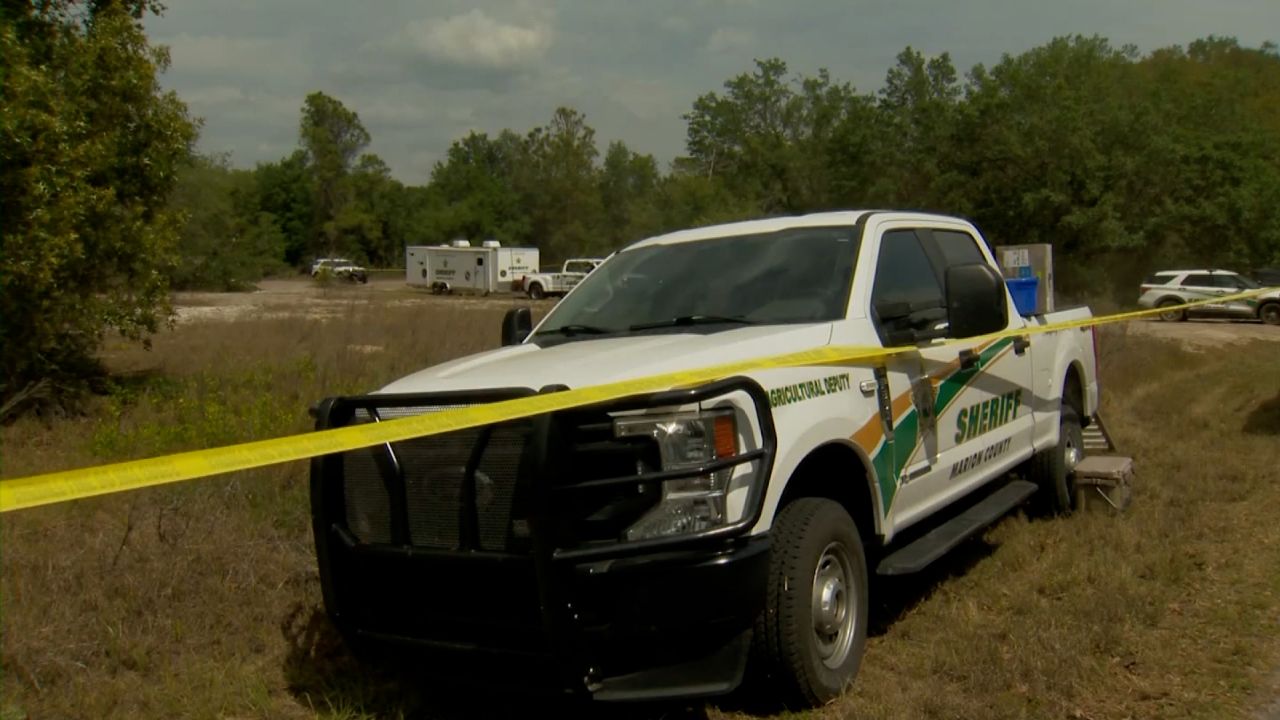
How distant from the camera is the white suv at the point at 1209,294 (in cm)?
3181

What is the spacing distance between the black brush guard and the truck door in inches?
58.2

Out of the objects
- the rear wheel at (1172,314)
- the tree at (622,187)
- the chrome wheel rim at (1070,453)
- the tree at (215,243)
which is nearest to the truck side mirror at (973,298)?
the chrome wheel rim at (1070,453)

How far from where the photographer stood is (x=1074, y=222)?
126 ft

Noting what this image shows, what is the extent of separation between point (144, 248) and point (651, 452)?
7988mm

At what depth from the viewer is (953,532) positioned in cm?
546

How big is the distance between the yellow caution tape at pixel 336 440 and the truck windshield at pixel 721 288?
45 cm

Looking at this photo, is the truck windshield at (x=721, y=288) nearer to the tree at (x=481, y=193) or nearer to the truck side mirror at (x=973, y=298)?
the truck side mirror at (x=973, y=298)

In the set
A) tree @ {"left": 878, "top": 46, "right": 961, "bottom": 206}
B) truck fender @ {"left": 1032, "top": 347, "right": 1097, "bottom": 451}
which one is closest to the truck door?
truck fender @ {"left": 1032, "top": 347, "right": 1097, "bottom": 451}

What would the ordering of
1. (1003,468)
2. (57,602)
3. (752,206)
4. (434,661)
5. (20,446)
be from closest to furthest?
(434,661)
(57,602)
(1003,468)
(20,446)
(752,206)

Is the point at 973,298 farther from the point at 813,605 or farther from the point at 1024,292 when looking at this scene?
the point at 1024,292

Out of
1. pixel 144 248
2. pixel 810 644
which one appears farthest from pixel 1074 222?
pixel 810 644

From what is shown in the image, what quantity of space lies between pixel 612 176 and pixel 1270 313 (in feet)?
186

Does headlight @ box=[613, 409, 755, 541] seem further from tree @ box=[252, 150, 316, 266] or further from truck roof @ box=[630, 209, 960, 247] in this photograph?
tree @ box=[252, 150, 316, 266]

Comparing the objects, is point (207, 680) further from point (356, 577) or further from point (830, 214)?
point (830, 214)
